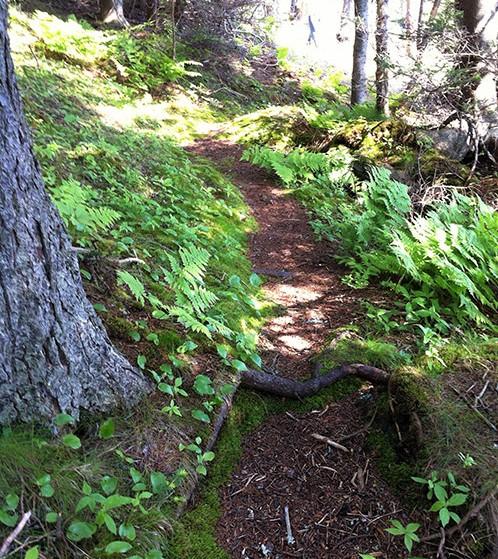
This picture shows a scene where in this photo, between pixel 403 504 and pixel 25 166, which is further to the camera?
pixel 403 504

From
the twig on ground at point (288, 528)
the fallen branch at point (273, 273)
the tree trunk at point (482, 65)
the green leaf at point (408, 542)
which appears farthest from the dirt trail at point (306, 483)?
the tree trunk at point (482, 65)

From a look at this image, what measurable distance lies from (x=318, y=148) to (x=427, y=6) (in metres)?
35.0

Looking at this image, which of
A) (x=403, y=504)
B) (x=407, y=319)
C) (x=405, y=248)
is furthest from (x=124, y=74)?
(x=403, y=504)

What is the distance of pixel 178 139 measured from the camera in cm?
884

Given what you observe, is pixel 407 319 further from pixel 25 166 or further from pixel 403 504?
pixel 25 166

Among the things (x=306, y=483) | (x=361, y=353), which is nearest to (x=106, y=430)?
(x=306, y=483)

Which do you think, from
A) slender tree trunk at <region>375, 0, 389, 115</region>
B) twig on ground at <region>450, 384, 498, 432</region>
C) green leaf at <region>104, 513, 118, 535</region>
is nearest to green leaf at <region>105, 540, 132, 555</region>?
green leaf at <region>104, 513, 118, 535</region>

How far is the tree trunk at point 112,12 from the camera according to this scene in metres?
13.1

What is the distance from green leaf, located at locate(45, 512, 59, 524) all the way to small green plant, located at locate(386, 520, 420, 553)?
4.80 ft

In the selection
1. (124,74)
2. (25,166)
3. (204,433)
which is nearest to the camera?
(25,166)

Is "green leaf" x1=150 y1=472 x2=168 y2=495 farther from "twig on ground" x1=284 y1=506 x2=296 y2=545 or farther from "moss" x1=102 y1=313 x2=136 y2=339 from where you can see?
"moss" x1=102 y1=313 x2=136 y2=339

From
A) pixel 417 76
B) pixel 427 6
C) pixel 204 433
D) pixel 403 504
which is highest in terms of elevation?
pixel 427 6

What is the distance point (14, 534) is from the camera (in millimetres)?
1622

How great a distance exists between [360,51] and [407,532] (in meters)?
11.1
